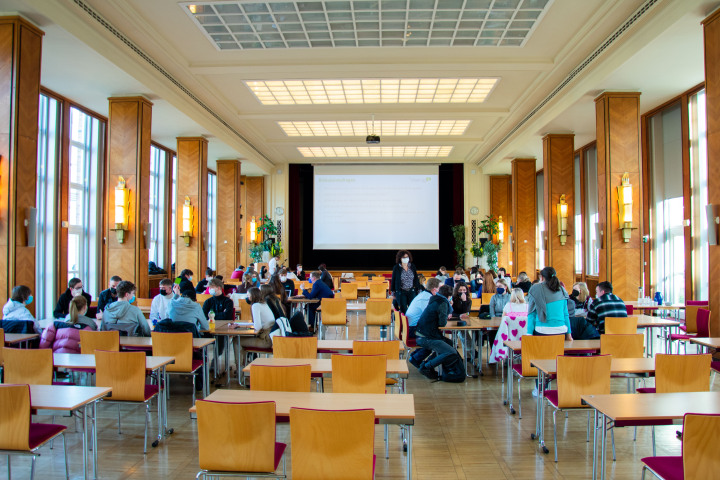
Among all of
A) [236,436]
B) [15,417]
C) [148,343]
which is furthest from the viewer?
[148,343]

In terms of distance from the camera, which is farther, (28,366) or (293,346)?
(293,346)

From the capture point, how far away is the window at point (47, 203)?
31.6ft

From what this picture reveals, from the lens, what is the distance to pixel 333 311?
8.08m

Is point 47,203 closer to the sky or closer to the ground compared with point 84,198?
closer to the ground

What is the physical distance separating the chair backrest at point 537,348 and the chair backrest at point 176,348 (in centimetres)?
342

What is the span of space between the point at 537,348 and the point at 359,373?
1995 millimetres

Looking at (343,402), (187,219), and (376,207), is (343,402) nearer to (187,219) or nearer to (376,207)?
(187,219)

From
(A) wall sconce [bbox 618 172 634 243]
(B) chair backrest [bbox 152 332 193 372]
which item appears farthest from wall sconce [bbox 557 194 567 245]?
(B) chair backrest [bbox 152 332 193 372]

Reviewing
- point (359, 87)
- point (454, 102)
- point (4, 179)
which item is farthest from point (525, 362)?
point (454, 102)

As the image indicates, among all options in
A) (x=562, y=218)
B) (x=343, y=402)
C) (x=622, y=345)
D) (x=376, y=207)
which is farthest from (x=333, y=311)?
(x=376, y=207)

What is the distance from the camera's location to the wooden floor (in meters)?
3.75

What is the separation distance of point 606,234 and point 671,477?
7.70m

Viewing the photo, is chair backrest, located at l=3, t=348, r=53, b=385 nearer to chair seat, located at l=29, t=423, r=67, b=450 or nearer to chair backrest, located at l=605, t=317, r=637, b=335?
chair seat, located at l=29, t=423, r=67, b=450

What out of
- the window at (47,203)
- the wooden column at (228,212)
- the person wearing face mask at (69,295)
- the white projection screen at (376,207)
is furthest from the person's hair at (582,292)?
the wooden column at (228,212)
